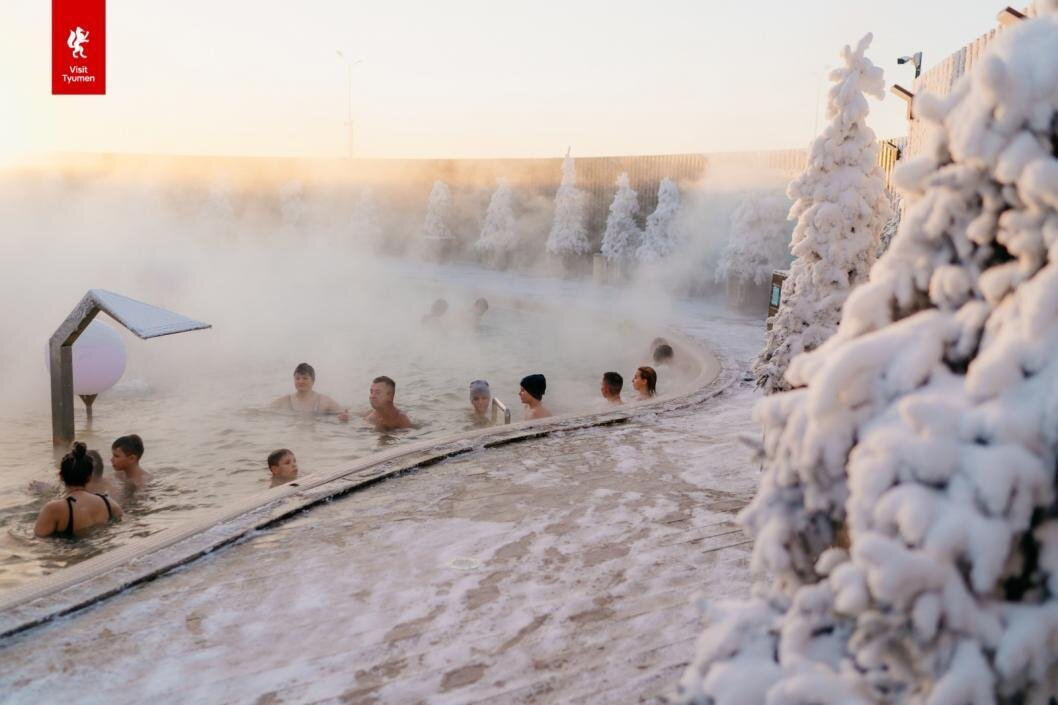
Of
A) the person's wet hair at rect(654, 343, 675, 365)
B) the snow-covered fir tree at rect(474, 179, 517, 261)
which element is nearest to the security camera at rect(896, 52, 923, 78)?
the person's wet hair at rect(654, 343, 675, 365)

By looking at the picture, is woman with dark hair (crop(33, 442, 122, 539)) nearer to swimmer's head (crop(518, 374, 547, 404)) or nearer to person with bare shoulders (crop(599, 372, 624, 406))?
swimmer's head (crop(518, 374, 547, 404))

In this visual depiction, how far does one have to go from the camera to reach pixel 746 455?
7828mm

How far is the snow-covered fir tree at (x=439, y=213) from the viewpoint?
133 ft

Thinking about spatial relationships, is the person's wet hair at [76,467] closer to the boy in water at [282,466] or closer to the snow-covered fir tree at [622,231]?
the boy in water at [282,466]

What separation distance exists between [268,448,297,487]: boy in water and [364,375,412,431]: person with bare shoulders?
303 cm

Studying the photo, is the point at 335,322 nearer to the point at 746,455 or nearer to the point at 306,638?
the point at 746,455

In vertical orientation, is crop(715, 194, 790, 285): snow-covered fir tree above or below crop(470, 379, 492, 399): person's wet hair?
above

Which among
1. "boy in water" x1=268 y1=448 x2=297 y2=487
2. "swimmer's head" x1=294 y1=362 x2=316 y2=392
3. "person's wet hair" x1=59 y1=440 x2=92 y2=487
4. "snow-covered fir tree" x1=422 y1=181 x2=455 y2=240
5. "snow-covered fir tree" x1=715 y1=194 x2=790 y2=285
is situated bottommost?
"boy in water" x1=268 y1=448 x2=297 y2=487

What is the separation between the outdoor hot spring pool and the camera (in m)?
9.16

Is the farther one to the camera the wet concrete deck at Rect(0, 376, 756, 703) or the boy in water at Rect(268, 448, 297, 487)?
the boy in water at Rect(268, 448, 297, 487)

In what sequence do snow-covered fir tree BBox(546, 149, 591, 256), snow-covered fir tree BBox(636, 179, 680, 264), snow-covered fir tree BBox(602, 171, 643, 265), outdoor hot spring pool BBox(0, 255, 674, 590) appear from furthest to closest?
snow-covered fir tree BBox(546, 149, 591, 256)
snow-covered fir tree BBox(602, 171, 643, 265)
snow-covered fir tree BBox(636, 179, 680, 264)
outdoor hot spring pool BBox(0, 255, 674, 590)

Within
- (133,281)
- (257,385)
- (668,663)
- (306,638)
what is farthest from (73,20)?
(668,663)

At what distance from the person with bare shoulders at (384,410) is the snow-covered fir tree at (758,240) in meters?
13.3

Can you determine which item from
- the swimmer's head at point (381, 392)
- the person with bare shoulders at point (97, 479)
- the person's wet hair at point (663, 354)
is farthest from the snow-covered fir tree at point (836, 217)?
the person's wet hair at point (663, 354)
